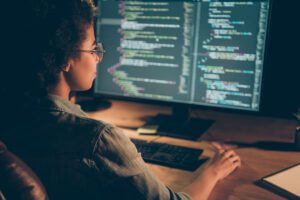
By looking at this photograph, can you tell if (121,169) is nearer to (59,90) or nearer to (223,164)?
(59,90)

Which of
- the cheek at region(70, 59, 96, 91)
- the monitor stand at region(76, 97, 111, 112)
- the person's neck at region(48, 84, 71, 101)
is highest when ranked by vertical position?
the cheek at region(70, 59, 96, 91)

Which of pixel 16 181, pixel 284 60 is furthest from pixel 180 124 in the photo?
pixel 16 181

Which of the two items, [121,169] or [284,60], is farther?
[284,60]

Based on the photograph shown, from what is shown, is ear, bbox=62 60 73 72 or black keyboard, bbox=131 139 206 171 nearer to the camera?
ear, bbox=62 60 73 72

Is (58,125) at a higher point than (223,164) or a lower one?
higher

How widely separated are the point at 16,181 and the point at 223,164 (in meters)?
0.62

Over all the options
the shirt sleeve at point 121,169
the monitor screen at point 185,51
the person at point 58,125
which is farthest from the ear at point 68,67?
the monitor screen at point 185,51

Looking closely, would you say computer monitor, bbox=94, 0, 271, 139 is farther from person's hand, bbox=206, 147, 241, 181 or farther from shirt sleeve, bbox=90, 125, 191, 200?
shirt sleeve, bbox=90, 125, 191, 200

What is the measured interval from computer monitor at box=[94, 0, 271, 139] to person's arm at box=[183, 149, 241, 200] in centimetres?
25

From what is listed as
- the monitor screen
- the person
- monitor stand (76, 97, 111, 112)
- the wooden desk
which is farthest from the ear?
monitor stand (76, 97, 111, 112)

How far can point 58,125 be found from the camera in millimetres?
859

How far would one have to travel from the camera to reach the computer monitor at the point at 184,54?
1.32 m

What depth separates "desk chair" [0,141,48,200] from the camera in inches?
26.1

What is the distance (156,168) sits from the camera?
1139 mm
